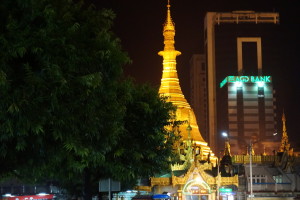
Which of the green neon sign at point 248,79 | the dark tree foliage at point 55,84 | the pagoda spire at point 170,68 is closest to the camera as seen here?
the dark tree foliage at point 55,84

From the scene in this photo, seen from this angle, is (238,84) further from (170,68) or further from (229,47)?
(170,68)

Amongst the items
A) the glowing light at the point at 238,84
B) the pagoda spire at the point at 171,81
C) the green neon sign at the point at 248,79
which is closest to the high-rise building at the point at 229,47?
the green neon sign at the point at 248,79

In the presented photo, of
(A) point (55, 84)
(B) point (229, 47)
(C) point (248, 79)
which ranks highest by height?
(B) point (229, 47)

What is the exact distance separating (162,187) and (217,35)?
108043 mm

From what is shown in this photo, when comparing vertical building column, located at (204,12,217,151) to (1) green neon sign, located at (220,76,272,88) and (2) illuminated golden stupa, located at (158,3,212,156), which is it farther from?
(2) illuminated golden stupa, located at (158,3,212,156)

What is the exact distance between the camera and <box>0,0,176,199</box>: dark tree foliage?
1738cm

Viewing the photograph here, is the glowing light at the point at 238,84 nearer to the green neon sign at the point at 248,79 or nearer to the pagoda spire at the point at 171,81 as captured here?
the green neon sign at the point at 248,79

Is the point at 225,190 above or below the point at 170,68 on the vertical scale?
below

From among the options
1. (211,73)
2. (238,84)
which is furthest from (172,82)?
(211,73)

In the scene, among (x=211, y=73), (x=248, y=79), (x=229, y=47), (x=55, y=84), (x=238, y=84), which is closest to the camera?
(x=55, y=84)

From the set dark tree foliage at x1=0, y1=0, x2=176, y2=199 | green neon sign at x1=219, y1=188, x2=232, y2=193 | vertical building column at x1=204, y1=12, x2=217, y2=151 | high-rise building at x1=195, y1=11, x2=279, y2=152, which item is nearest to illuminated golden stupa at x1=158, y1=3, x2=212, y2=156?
green neon sign at x1=219, y1=188, x2=232, y2=193

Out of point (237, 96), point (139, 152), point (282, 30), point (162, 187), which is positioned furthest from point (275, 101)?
point (139, 152)

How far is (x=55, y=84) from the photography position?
1780 centimetres

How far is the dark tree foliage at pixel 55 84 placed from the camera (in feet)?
57.0
